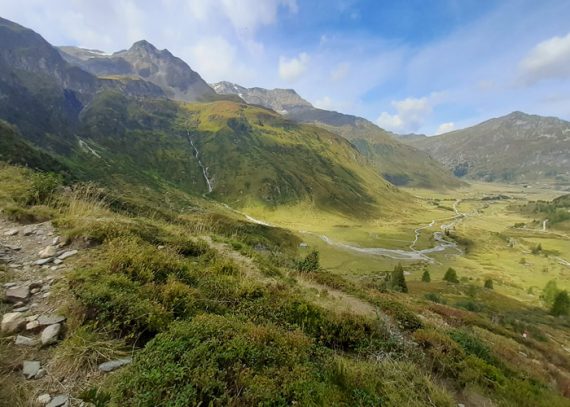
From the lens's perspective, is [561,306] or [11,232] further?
[561,306]

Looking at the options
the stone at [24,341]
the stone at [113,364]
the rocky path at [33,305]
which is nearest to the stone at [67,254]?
the rocky path at [33,305]

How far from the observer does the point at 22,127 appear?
19738 centimetres

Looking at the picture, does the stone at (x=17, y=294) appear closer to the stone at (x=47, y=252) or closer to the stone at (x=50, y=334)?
the stone at (x=50, y=334)

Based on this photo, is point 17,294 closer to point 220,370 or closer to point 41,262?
point 41,262

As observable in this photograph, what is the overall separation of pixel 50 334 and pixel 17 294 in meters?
1.63

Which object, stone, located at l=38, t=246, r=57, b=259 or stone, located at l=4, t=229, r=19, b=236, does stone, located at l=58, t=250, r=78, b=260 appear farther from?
stone, located at l=4, t=229, r=19, b=236

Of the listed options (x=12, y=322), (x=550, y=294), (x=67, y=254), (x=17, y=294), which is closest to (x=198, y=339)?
(x=12, y=322)

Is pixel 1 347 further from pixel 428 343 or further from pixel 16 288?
pixel 428 343

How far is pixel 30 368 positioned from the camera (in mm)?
5125

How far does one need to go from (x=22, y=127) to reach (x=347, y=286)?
247692mm

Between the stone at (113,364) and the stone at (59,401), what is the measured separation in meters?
0.68

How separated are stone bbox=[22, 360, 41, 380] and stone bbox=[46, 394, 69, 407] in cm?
62

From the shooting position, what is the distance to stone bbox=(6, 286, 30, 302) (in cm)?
658

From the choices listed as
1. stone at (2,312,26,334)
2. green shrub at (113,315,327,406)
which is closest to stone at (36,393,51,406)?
green shrub at (113,315,327,406)
